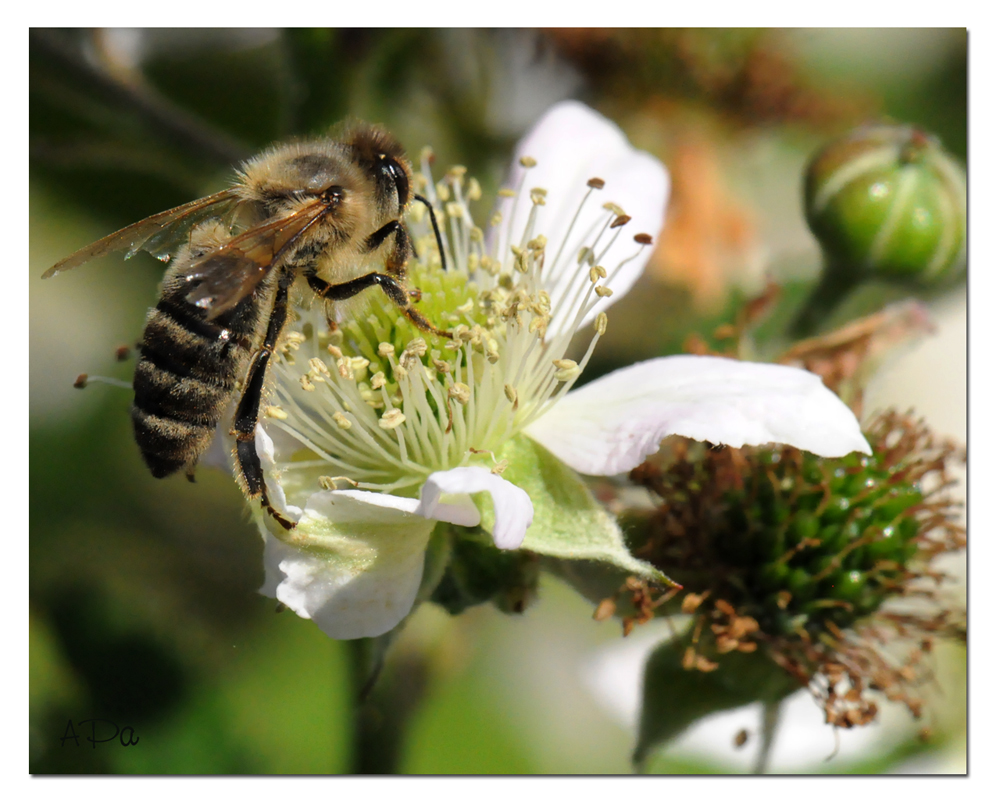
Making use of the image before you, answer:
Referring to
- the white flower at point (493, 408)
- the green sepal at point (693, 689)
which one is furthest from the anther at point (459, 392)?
the green sepal at point (693, 689)

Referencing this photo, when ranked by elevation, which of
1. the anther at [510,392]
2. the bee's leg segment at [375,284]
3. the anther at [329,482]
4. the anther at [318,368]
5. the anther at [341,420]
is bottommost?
the anther at [329,482]

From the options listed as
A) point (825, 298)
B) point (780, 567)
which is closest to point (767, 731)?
→ point (780, 567)

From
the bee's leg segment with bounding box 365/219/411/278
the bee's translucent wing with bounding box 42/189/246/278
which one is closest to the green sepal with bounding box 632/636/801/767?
the bee's leg segment with bounding box 365/219/411/278

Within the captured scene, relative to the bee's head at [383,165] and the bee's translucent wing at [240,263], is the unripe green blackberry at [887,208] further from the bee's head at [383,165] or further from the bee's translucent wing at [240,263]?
the bee's translucent wing at [240,263]

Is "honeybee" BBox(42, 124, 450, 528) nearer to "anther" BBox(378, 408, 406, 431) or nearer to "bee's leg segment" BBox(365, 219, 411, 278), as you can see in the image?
"bee's leg segment" BBox(365, 219, 411, 278)
